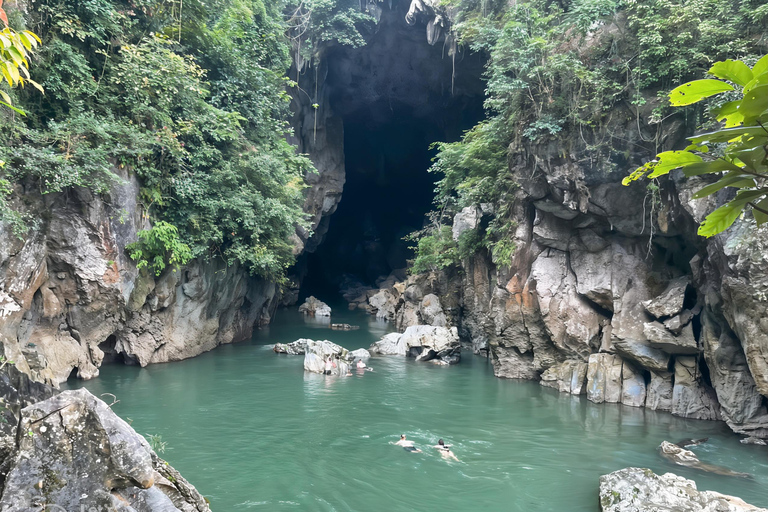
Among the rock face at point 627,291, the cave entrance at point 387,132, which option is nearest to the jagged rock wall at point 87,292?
the rock face at point 627,291

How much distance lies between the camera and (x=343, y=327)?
23.3 m

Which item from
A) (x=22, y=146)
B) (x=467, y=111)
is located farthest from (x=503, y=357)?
(x=467, y=111)

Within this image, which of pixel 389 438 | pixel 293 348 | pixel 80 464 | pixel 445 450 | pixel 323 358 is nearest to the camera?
pixel 80 464

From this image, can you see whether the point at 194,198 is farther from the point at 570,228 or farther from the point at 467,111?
the point at 467,111

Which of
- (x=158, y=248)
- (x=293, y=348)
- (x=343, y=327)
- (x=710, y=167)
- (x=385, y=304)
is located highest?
(x=158, y=248)

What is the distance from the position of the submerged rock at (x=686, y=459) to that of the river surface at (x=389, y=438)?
16cm

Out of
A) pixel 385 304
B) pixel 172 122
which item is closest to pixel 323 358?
pixel 172 122

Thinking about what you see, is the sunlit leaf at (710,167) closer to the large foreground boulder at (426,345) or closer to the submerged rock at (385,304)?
the large foreground boulder at (426,345)

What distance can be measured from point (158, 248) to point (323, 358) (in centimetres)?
553

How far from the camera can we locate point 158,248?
11.6 meters

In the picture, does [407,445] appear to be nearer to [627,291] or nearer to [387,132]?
[627,291]

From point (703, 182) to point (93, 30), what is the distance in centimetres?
1267

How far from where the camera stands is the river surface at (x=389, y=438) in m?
6.64

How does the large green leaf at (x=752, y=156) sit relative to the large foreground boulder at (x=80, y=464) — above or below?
above
